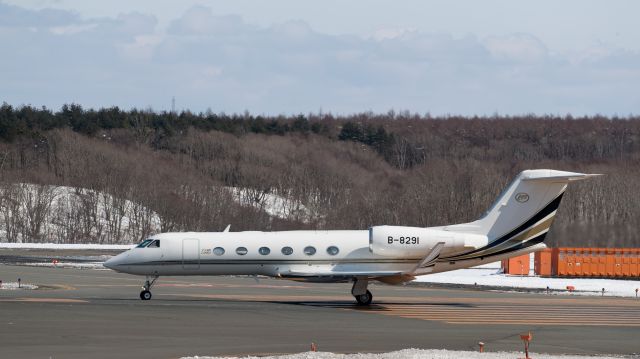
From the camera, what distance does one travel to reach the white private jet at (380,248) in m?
36.4

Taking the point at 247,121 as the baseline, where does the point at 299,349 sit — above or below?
below

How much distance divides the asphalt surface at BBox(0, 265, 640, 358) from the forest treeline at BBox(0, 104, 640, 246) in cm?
1433

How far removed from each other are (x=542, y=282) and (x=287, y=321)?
2232 centimetres

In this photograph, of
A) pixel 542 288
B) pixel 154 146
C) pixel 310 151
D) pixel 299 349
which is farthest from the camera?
pixel 154 146

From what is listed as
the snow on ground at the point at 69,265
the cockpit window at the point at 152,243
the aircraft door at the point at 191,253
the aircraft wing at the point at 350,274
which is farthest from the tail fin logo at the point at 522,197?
the snow on ground at the point at 69,265

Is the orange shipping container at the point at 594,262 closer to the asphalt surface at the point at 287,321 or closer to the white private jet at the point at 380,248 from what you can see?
the asphalt surface at the point at 287,321

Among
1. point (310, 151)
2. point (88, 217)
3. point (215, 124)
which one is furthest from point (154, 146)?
point (88, 217)

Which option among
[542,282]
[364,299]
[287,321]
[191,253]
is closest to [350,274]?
[364,299]

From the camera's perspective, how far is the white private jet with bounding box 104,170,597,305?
36406 millimetres

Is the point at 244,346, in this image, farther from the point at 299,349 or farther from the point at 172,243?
the point at 172,243

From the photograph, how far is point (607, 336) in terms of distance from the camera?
28188 millimetres

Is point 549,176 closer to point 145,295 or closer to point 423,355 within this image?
point 145,295

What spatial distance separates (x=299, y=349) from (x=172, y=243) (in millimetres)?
14323

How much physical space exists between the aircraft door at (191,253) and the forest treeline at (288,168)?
1989 cm
